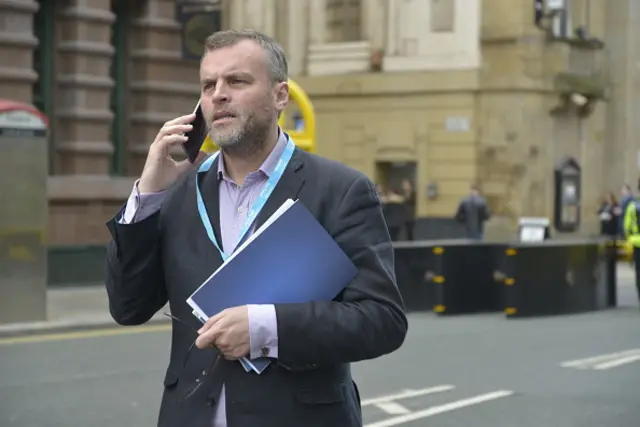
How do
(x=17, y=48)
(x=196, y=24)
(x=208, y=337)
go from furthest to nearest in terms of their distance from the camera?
(x=196, y=24) → (x=17, y=48) → (x=208, y=337)

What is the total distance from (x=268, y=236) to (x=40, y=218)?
1325 centimetres

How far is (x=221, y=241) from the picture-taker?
365 cm

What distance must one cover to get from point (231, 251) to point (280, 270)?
0.17m

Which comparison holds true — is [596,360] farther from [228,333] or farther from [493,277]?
[228,333]

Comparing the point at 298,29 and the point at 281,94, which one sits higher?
the point at 298,29

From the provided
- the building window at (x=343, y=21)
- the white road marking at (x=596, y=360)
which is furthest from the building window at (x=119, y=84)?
the building window at (x=343, y=21)

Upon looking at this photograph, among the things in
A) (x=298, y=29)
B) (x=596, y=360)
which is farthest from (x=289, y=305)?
(x=298, y=29)

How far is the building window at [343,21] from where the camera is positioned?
36625 mm

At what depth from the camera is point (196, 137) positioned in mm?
3775

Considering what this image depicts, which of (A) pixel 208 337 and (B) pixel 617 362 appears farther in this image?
(B) pixel 617 362

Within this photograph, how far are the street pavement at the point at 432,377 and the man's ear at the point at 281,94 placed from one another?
6011 mm

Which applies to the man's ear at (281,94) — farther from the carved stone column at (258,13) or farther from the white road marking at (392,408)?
the carved stone column at (258,13)

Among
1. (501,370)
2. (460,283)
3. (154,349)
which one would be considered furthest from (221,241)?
(460,283)

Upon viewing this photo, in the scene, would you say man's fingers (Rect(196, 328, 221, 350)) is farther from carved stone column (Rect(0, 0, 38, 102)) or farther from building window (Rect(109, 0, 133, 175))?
building window (Rect(109, 0, 133, 175))
